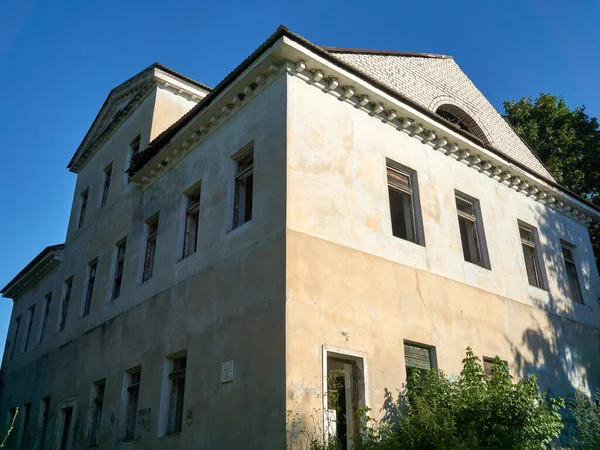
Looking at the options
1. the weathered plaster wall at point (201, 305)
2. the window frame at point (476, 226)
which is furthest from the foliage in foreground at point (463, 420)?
the window frame at point (476, 226)

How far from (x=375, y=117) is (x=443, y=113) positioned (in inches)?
173

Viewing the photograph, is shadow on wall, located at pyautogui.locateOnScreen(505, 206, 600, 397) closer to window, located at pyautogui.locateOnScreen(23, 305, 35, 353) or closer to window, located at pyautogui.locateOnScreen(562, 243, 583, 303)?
window, located at pyautogui.locateOnScreen(562, 243, 583, 303)

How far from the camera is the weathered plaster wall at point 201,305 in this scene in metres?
8.13

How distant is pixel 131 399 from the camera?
11.6 meters

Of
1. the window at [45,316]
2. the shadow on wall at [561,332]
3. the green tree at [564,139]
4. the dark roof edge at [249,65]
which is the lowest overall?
the shadow on wall at [561,332]

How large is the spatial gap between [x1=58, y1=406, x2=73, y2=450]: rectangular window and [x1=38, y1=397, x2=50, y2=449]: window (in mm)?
1105

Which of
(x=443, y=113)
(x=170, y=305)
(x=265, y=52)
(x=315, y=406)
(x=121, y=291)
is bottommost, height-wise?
(x=315, y=406)

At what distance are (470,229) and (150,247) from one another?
7885 mm

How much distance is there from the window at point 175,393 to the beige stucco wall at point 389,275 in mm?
3563

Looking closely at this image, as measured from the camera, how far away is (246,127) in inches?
411

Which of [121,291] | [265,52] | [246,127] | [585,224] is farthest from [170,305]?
[585,224]

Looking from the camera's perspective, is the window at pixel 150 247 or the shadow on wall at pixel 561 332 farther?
the window at pixel 150 247

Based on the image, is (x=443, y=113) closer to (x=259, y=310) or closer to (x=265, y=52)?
(x=265, y=52)

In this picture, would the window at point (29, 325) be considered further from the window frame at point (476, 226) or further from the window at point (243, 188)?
the window frame at point (476, 226)
